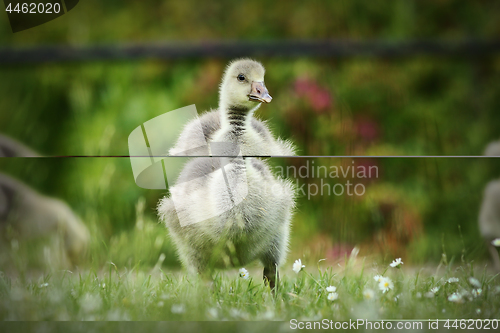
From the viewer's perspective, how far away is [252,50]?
4.07 ft

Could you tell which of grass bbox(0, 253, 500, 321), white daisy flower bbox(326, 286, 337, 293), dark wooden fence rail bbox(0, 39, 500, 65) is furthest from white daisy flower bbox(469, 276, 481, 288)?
dark wooden fence rail bbox(0, 39, 500, 65)

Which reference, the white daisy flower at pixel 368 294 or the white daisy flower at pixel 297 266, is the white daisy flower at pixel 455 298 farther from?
the white daisy flower at pixel 297 266

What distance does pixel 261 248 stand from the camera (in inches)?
41.1

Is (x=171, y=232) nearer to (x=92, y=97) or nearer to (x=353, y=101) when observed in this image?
(x=92, y=97)

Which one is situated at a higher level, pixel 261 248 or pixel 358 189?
pixel 358 189

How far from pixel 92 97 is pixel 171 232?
1.67 feet

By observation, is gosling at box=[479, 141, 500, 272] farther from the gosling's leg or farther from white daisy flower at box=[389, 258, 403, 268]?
the gosling's leg

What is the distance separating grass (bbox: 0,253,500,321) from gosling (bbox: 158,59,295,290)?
46 millimetres

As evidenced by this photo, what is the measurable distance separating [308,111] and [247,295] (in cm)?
62

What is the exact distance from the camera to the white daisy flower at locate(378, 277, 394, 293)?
0.96 meters

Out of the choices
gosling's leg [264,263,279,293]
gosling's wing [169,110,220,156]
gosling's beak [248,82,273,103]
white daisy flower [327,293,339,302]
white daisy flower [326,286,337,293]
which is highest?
gosling's beak [248,82,273,103]

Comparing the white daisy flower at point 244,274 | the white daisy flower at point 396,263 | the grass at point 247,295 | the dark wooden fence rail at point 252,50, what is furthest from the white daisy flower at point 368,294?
the dark wooden fence rail at point 252,50

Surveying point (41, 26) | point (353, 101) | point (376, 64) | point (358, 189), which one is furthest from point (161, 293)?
point (376, 64)

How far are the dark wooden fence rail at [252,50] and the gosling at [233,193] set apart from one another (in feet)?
0.65
